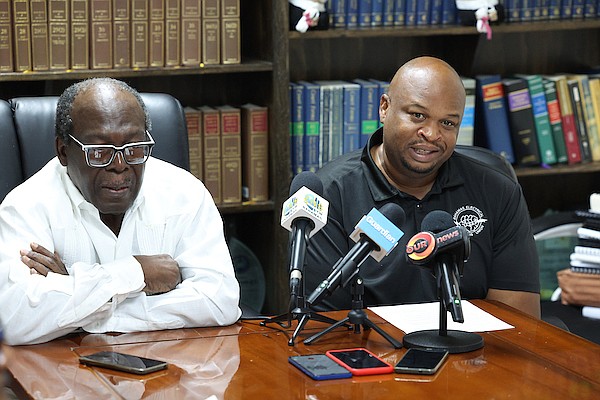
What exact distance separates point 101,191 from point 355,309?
63cm

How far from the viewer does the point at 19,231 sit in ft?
7.18

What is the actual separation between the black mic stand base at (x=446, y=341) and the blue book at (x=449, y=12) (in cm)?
181

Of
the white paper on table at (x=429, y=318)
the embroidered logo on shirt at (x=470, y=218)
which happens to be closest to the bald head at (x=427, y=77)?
the embroidered logo on shirt at (x=470, y=218)

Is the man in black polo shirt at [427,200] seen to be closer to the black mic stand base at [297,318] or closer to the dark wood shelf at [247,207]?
the black mic stand base at [297,318]

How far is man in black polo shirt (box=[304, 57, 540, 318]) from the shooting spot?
98.0 inches

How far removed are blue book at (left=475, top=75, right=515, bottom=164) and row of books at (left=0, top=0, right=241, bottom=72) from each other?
36.2 inches

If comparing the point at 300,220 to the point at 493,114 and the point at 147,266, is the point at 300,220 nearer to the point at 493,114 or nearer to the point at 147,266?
the point at 147,266

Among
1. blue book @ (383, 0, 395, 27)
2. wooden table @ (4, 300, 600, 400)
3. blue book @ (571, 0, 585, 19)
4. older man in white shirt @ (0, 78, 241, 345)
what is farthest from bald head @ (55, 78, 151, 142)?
blue book @ (571, 0, 585, 19)

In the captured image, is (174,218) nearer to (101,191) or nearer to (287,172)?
(101,191)

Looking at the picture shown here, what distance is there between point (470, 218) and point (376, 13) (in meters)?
1.15

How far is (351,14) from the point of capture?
11.3ft

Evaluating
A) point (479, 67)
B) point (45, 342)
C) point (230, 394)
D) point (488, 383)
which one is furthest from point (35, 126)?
point (479, 67)

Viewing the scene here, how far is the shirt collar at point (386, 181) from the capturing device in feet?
8.42

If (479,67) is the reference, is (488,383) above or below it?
below
